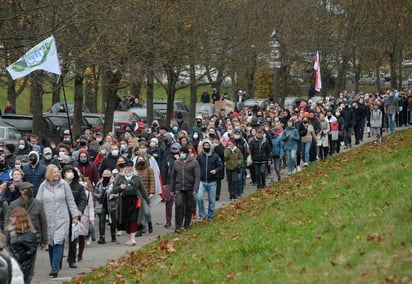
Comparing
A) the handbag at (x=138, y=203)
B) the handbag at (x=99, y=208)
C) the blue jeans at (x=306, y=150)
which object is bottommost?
the handbag at (x=99, y=208)

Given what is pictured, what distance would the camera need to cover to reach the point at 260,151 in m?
25.1

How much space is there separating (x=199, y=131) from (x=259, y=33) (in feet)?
43.4

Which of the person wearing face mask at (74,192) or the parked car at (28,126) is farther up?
the parked car at (28,126)

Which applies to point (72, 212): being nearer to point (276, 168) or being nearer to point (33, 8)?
point (33, 8)

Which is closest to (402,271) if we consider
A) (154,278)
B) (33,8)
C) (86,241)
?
(154,278)

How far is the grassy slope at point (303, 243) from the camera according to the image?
11414 mm

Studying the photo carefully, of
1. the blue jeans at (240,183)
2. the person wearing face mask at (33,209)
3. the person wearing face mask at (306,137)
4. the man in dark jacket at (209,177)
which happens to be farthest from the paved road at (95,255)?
the person wearing face mask at (306,137)

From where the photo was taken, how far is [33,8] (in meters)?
20.8

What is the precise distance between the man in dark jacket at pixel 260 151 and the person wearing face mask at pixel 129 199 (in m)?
7.56

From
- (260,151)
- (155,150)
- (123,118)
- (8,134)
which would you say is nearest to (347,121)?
(260,151)

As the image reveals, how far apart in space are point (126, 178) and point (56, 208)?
2.92m

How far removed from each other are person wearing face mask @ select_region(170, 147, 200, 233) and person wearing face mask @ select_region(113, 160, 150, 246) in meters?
1.08

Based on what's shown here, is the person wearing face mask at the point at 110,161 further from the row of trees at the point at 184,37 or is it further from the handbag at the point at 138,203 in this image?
the row of trees at the point at 184,37

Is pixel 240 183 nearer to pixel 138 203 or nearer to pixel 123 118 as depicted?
pixel 138 203
